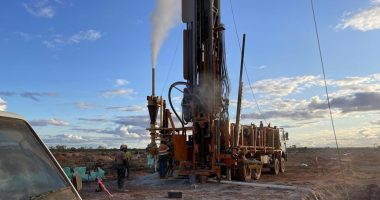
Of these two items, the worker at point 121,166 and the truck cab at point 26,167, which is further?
the worker at point 121,166

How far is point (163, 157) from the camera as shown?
1956cm

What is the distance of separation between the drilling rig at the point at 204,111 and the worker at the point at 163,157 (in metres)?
0.30

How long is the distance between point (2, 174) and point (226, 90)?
16182 mm

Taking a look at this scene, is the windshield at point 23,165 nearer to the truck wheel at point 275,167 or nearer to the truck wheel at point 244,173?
the truck wheel at point 244,173

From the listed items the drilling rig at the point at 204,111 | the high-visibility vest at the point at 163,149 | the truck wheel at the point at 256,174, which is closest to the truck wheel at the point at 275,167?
Answer: the truck wheel at the point at 256,174

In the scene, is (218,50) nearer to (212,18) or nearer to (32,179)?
(212,18)

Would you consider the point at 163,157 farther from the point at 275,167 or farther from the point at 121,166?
the point at 275,167

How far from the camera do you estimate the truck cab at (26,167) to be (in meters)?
3.07

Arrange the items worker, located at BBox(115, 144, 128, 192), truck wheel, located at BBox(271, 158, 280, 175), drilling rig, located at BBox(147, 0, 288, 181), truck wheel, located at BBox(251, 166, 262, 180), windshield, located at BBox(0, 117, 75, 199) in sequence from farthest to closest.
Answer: truck wheel, located at BBox(271, 158, 280, 175), truck wheel, located at BBox(251, 166, 262, 180), drilling rig, located at BBox(147, 0, 288, 181), worker, located at BBox(115, 144, 128, 192), windshield, located at BBox(0, 117, 75, 199)

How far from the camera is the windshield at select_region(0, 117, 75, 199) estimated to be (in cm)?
305

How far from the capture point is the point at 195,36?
18719 millimetres

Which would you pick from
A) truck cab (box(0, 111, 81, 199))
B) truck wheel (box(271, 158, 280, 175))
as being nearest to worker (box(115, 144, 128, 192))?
truck wheel (box(271, 158, 280, 175))

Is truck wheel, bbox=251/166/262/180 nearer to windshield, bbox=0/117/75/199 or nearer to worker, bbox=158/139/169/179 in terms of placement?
worker, bbox=158/139/169/179

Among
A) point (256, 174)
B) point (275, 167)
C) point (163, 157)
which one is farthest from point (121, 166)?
point (275, 167)
